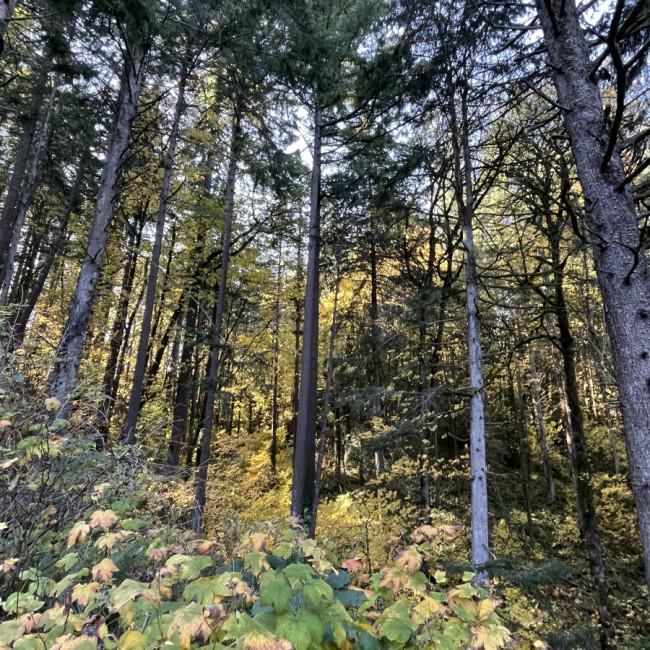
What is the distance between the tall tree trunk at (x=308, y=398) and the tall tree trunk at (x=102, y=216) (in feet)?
13.9

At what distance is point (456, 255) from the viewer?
41.0 ft

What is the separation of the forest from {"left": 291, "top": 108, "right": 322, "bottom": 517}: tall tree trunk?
73 mm

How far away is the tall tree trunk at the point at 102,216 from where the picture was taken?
19.4 ft

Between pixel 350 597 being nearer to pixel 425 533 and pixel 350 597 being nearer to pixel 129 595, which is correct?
pixel 425 533

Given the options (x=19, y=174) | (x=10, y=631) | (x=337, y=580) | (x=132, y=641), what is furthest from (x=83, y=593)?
(x=19, y=174)

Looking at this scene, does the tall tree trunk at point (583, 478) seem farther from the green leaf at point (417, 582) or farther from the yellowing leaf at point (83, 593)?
the yellowing leaf at point (83, 593)

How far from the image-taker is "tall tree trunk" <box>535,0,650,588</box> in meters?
2.59

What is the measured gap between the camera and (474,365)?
6098 millimetres

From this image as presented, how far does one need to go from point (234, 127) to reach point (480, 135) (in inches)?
267

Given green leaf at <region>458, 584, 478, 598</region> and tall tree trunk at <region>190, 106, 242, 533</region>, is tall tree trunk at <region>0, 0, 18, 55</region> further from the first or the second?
green leaf at <region>458, 584, 478, 598</region>

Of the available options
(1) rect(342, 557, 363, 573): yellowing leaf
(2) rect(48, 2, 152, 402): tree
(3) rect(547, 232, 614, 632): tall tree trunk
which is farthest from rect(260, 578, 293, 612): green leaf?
(3) rect(547, 232, 614, 632): tall tree trunk

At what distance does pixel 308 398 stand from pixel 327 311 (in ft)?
19.7

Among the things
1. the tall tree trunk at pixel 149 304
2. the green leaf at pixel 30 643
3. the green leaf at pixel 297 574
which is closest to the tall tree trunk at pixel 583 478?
the green leaf at pixel 297 574

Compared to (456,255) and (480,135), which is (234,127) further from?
(456,255)
